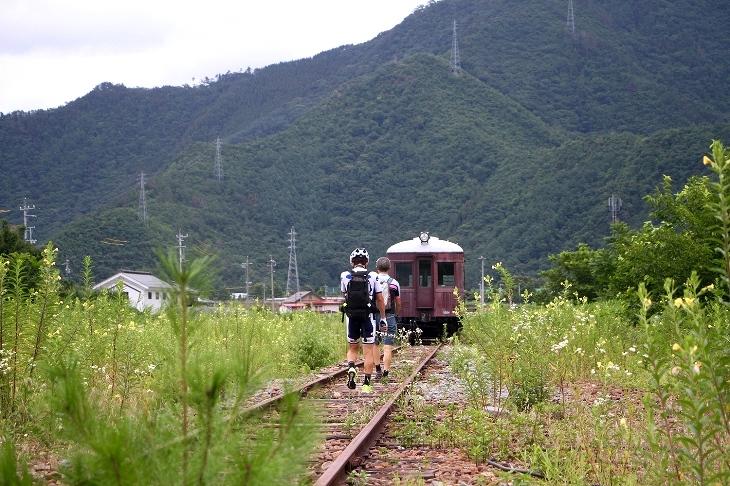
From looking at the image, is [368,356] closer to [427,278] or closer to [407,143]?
[427,278]

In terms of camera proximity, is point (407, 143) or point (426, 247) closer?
point (426, 247)

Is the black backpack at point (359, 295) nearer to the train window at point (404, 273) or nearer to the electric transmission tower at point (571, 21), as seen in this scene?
the train window at point (404, 273)

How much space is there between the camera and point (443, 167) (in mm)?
89875

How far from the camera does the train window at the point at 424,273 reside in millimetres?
21547

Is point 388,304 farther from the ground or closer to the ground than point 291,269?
farther from the ground

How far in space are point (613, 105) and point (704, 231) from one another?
121109 millimetres

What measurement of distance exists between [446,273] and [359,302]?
12885mm

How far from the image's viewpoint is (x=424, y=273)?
70.8ft

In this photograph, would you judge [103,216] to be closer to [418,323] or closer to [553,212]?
[553,212]

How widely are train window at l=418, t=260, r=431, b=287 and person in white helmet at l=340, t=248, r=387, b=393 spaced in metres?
12.2

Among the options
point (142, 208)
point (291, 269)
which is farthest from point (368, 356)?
point (142, 208)

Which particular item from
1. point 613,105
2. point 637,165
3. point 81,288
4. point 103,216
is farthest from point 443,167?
point 81,288

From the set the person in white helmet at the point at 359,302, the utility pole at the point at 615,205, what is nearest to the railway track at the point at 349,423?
the person in white helmet at the point at 359,302

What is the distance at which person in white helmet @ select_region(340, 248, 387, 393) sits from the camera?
29.2ft
